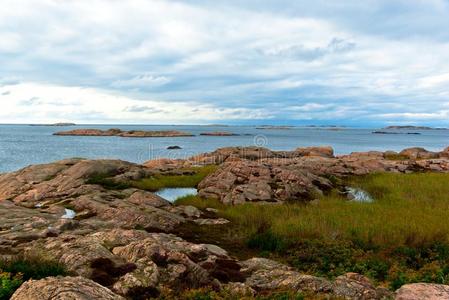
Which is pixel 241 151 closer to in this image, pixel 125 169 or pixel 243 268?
pixel 125 169

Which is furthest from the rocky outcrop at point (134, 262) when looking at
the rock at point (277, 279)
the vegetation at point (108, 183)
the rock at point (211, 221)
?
the vegetation at point (108, 183)

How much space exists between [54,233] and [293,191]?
1844 centimetres

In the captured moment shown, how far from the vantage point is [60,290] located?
24.5ft

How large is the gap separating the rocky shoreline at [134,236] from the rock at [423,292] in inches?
0.9

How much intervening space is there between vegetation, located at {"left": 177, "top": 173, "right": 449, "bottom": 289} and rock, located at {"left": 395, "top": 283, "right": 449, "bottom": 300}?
2550 millimetres

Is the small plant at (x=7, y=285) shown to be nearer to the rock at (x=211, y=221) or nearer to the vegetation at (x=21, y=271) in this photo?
the vegetation at (x=21, y=271)

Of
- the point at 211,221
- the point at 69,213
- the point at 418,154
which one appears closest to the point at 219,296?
the point at 211,221

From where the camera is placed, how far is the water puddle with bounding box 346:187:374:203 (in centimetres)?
2917

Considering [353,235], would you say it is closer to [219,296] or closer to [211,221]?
[211,221]

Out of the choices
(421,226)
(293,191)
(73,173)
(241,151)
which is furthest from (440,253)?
(241,151)

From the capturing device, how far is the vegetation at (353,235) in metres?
14.9

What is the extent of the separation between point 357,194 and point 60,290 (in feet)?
91.4

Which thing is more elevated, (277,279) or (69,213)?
(277,279)

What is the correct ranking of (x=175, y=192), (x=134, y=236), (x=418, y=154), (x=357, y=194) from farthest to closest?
(x=418, y=154) → (x=175, y=192) → (x=357, y=194) → (x=134, y=236)
